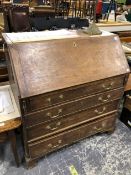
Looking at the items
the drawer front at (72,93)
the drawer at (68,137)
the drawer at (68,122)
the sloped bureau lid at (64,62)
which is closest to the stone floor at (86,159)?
the drawer at (68,137)

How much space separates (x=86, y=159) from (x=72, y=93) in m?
0.79

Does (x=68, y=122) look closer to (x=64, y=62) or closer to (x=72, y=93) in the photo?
(x=72, y=93)

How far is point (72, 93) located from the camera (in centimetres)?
137

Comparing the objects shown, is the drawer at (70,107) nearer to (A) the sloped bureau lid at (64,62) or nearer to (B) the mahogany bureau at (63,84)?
(B) the mahogany bureau at (63,84)

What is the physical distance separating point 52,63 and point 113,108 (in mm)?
887

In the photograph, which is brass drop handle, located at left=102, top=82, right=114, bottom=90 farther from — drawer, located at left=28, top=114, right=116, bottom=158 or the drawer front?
drawer, located at left=28, top=114, right=116, bottom=158

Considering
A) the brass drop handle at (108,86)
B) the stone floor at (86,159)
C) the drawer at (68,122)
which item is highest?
the brass drop handle at (108,86)

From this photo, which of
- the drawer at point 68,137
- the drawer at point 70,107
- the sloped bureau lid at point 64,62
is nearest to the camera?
the sloped bureau lid at point 64,62

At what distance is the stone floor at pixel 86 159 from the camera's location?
1.60 meters

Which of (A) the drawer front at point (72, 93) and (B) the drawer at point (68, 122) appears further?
(B) the drawer at point (68, 122)

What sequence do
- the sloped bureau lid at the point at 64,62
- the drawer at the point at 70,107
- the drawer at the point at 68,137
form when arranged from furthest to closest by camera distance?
the drawer at the point at 68,137 < the drawer at the point at 70,107 < the sloped bureau lid at the point at 64,62

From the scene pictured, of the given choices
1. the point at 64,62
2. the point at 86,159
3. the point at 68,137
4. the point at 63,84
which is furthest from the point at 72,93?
the point at 86,159

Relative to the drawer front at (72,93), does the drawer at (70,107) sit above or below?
below

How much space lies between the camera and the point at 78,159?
172 centimetres
